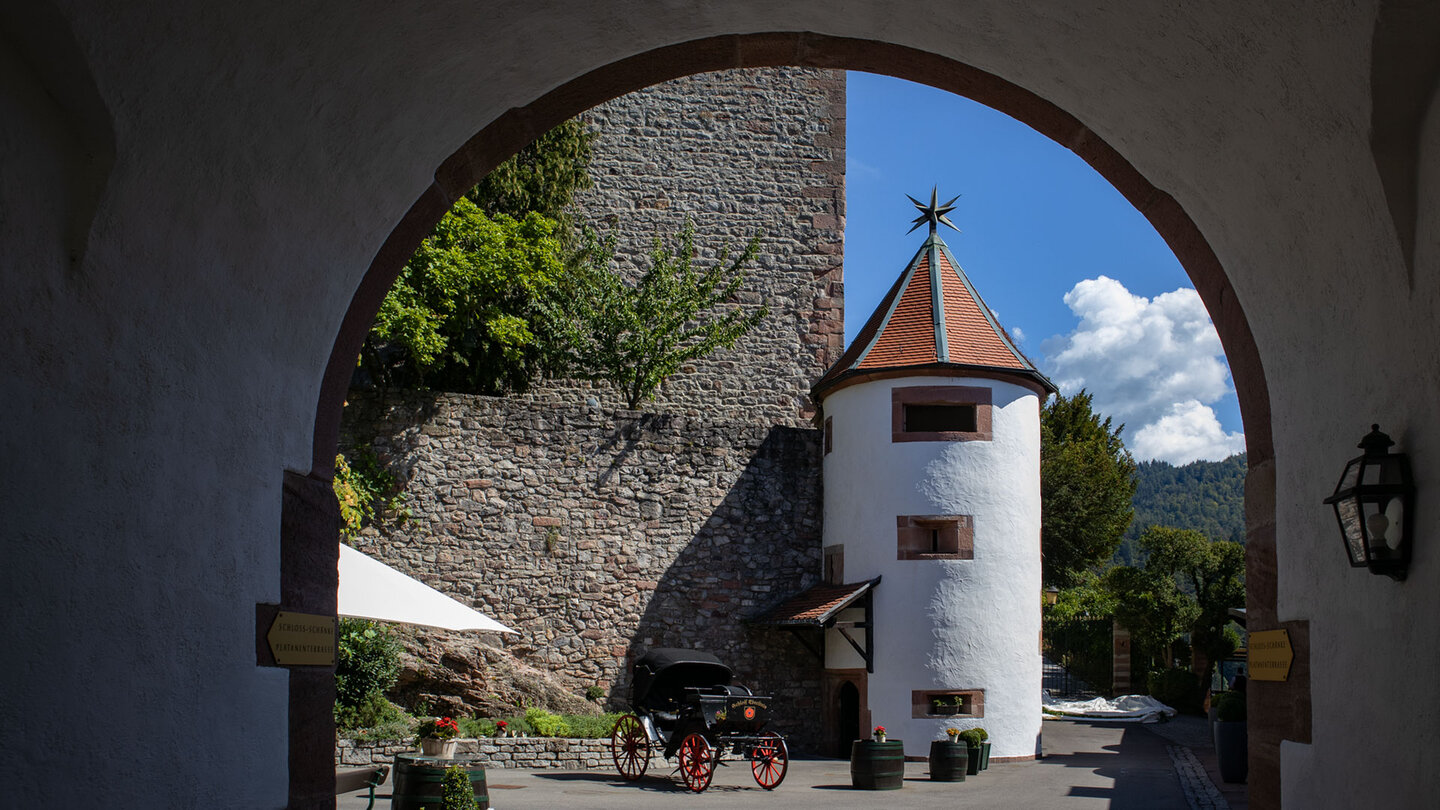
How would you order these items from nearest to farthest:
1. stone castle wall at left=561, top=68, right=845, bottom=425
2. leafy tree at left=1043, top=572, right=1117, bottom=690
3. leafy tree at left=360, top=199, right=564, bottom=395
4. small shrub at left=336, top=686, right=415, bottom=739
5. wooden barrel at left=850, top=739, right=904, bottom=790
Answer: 1. wooden barrel at left=850, top=739, right=904, bottom=790
2. small shrub at left=336, top=686, right=415, bottom=739
3. leafy tree at left=360, top=199, right=564, bottom=395
4. stone castle wall at left=561, top=68, right=845, bottom=425
5. leafy tree at left=1043, top=572, right=1117, bottom=690

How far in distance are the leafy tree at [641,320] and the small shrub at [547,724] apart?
18.1 feet

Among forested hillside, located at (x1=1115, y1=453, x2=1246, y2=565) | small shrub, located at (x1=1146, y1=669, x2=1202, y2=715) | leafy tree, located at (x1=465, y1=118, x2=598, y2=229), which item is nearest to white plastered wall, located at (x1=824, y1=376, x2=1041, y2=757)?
leafy tree, located at (x1=465, y1=118, x2=598, y2=229)

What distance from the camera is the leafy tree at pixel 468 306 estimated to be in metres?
16.7

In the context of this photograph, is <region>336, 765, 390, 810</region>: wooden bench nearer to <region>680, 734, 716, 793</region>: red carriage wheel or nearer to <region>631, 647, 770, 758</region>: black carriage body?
<region>680, 734, 716, 793</region>: red carriage wheel

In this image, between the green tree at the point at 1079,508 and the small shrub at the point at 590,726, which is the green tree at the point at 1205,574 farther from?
the small shrub at the point at 590,726

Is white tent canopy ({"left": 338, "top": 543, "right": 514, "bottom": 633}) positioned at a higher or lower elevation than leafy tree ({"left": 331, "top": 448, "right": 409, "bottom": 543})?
lower

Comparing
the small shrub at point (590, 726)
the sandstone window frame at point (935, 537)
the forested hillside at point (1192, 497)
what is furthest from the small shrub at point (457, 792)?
the forested hillside at point (1192, 497)

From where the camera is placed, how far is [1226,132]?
403 cm

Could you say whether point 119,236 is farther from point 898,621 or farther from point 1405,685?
point 898,621

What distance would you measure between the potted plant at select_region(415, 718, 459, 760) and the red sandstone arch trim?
6.76 metres

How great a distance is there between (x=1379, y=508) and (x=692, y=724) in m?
10.3

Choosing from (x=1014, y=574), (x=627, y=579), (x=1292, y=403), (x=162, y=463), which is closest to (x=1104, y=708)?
(x=1014, y=574)

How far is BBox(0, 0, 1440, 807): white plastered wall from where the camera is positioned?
10.4 ft

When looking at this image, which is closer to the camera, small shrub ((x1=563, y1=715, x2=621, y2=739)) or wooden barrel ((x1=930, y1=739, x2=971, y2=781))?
wooden barrel ((x1=930, y1=739, x2=971, y2=781))
